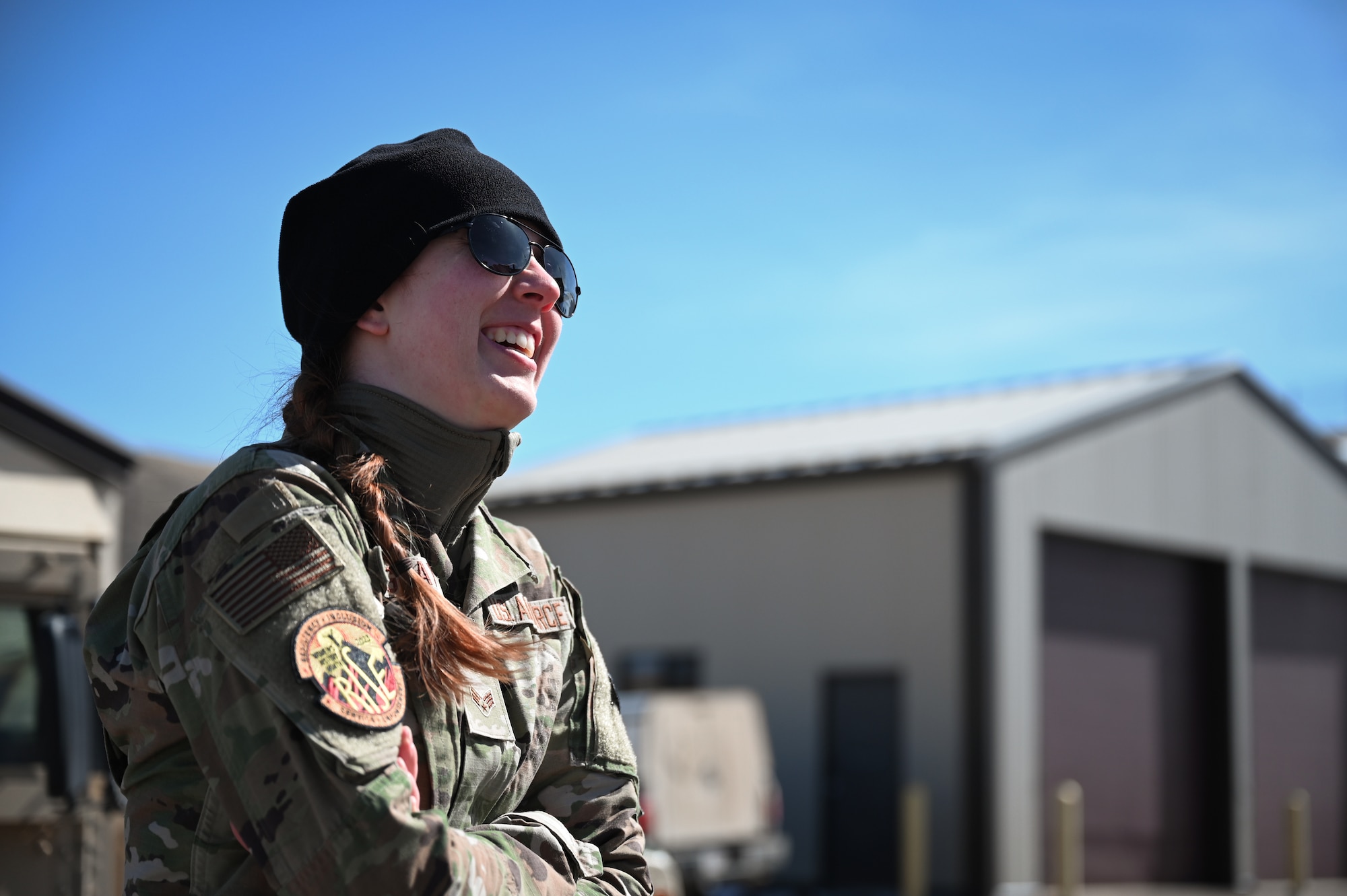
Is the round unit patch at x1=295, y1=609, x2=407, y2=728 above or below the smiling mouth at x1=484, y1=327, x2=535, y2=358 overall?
below

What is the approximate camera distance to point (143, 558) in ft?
6.41

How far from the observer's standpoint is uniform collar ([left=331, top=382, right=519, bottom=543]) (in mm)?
2096

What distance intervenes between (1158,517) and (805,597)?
4.49m

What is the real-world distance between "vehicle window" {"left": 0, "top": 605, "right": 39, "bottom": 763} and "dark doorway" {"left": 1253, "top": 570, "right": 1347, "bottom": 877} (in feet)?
52.9

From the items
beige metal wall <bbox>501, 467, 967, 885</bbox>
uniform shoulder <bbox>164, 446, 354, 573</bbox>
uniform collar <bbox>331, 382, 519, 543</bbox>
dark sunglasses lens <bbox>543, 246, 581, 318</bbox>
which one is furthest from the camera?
beige metal wall <bbox>501, 467, 967, 885</bbox>

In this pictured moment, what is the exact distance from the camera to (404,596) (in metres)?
1.96

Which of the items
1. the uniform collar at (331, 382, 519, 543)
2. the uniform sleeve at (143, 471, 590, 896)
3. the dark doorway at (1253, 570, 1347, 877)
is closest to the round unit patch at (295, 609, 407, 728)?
the uniform sleeve at (143, 471, 590, 896)

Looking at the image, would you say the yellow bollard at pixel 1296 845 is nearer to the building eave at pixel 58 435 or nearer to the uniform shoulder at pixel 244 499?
the building eave at pixel 58 435

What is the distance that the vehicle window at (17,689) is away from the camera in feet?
18.3

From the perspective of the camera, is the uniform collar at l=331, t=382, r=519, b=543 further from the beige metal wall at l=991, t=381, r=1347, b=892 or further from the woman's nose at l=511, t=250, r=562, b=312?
the beige metal wall at l=991, t=381, r=1347, b=892

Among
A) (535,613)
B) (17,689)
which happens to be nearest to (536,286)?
(535,613)

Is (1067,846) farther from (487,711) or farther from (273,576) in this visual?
(273,576)

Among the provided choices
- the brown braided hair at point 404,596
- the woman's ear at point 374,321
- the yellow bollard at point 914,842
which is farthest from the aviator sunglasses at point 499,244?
the yellow bollard at point 914,842

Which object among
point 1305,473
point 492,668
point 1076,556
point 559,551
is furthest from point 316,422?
point 1305,473
